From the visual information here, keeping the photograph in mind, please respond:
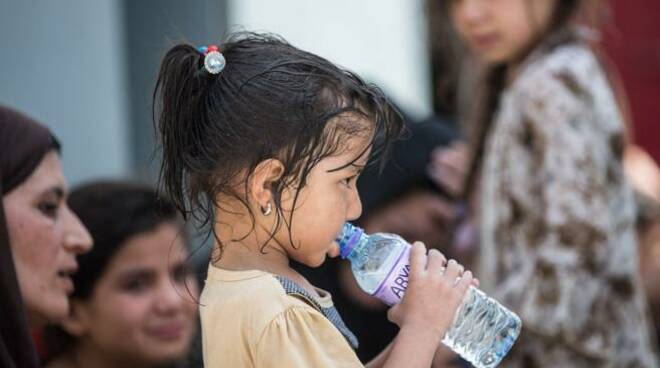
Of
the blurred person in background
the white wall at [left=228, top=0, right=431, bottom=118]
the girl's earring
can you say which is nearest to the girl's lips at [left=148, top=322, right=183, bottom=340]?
the blurred person in background

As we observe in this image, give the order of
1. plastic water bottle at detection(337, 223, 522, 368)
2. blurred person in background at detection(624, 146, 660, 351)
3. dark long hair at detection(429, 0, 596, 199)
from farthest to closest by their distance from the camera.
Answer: blurred person in background at detection(624, 146, 660, 351) < dark long hair at detection(429, 0, 596, 199) < plastic water bottle at detection(337, 223, 522, 368)

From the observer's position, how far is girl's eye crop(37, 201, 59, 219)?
2885 millimetres

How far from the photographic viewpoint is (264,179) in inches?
79.4

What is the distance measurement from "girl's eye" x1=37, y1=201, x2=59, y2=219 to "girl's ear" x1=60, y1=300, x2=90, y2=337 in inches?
30.4

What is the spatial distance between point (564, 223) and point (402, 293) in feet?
4.17

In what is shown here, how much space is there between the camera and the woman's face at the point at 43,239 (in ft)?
9.32

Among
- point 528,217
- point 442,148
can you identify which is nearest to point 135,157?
point 442,148

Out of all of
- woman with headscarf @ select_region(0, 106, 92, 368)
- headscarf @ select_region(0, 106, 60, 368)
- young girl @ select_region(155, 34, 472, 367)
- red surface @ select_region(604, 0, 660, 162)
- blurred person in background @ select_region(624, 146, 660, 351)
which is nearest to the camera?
young girl @ select_region(155, 34, 472, 367)

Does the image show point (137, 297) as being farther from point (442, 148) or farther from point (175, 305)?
point (442, 148)

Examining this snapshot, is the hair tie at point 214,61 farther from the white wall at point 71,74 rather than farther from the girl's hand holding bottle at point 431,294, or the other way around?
the white wall at point 71,74

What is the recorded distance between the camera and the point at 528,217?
10.9 feet

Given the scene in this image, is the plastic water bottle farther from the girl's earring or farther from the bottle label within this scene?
the girl's earring

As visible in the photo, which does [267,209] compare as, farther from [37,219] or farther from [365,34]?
[365,34]

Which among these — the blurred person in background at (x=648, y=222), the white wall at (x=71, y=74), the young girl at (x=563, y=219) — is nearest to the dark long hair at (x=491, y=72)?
the young girl at (x=563, y=219)
